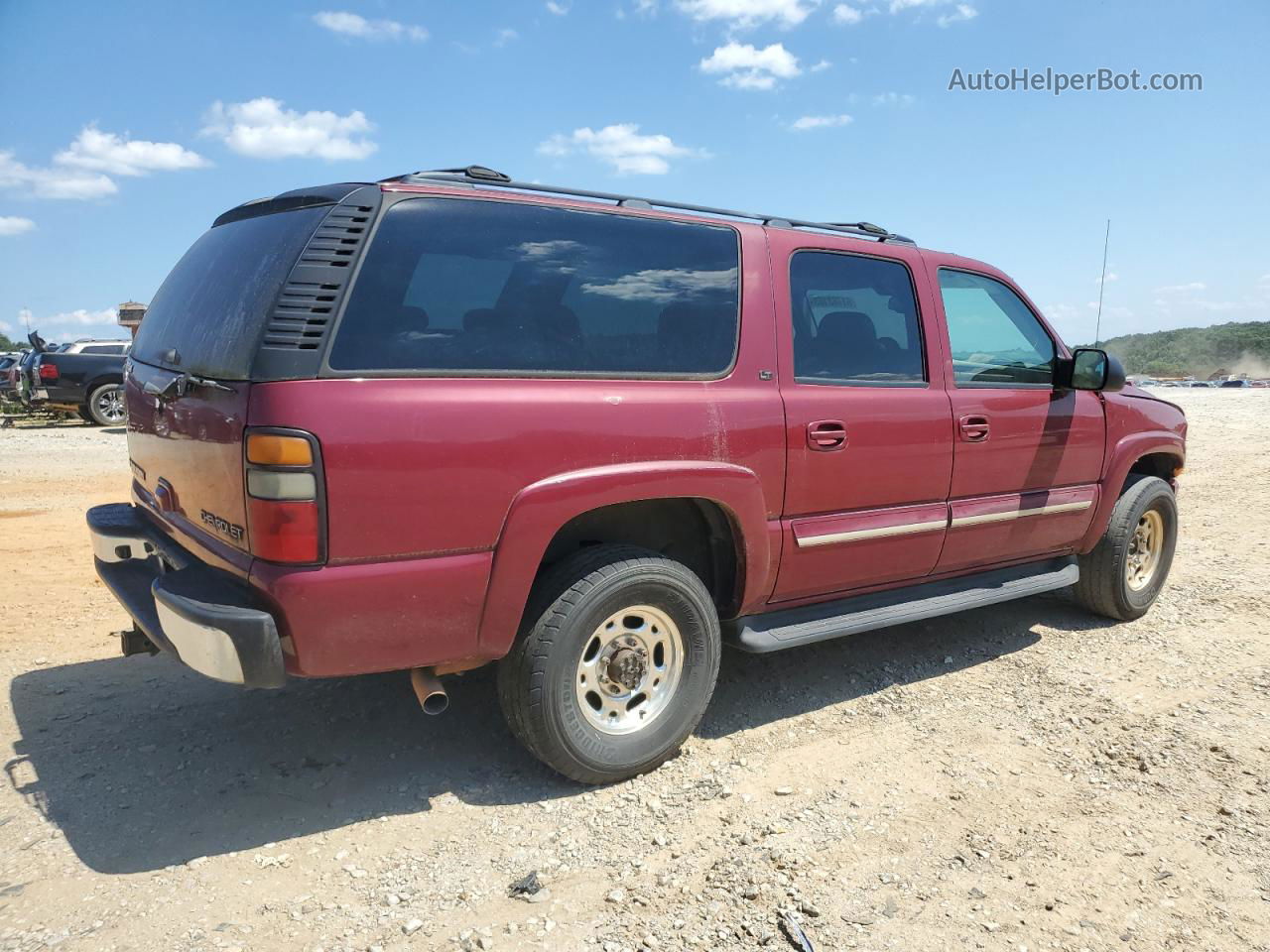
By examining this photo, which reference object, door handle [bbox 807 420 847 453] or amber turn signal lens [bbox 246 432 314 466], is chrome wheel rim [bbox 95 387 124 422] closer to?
amber turn signal lens [bbox 246 432 314 466]

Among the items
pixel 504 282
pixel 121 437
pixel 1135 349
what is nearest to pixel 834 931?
pixel 504 282

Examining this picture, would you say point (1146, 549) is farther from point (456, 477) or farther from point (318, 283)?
point (318, 283)

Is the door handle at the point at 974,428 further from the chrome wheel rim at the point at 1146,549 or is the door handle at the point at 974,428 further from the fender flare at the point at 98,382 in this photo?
the fender flare at the point at 98,382

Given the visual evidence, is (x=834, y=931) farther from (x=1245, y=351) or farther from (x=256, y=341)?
(x=1245, y=351)

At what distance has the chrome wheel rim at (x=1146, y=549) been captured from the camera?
5.35m

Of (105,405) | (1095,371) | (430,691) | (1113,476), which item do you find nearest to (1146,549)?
(1113,476)

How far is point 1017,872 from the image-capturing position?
9.10 feet

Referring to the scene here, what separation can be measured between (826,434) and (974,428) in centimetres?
95

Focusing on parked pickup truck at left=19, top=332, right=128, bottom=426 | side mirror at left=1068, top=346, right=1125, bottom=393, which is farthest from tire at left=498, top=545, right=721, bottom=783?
parked pickup truck at left=19, top=332, right=128, bottom=426

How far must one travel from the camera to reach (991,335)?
453cm

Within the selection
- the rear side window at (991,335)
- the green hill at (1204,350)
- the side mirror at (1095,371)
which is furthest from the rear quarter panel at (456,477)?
the green hill at (1204,350)

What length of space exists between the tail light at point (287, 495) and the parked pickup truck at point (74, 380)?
1489 centimetres

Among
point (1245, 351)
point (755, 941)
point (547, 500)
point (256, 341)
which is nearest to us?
point (755, 941)

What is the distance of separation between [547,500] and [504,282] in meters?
0.74
